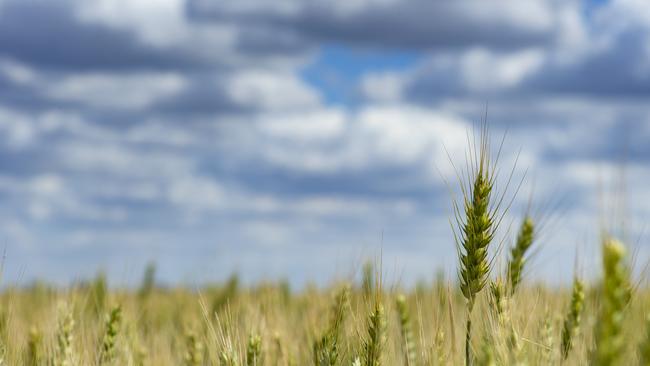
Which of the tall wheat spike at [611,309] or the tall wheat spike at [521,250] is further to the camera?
the tall wheat spike at [521,250]

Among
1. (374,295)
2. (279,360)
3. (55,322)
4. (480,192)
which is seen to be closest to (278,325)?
(279,360)

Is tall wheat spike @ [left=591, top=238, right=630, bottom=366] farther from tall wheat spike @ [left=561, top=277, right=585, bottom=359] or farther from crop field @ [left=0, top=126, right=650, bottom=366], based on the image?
tall wheat spike @ [left=561, top=277, right=585, bottom=359]

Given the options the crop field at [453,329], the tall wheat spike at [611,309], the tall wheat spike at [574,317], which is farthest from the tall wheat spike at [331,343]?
the tall wheat spike at [611,309]

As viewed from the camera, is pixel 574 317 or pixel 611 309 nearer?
pixel 611 309

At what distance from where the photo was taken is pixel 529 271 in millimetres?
4367

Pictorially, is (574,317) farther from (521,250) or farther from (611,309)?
(611,309)

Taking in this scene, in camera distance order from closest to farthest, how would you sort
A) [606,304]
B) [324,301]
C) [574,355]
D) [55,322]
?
1. [606,304]
2. [574,355]
3. [55,322]
4. [324,301]

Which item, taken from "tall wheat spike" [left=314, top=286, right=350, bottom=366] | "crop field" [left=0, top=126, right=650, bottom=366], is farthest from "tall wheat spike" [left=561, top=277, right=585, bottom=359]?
"tall wheat spike" [left=314, top=286, right=350, bottom=366]

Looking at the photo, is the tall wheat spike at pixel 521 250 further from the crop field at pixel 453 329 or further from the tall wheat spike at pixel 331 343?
the tall wheat spike at pixel 331 343

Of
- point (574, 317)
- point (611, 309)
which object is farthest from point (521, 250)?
point (611, 309)

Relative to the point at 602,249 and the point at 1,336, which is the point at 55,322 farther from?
the point at 602,249

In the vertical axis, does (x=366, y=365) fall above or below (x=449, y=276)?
below

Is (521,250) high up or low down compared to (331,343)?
up

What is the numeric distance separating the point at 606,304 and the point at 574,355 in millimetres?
2652
